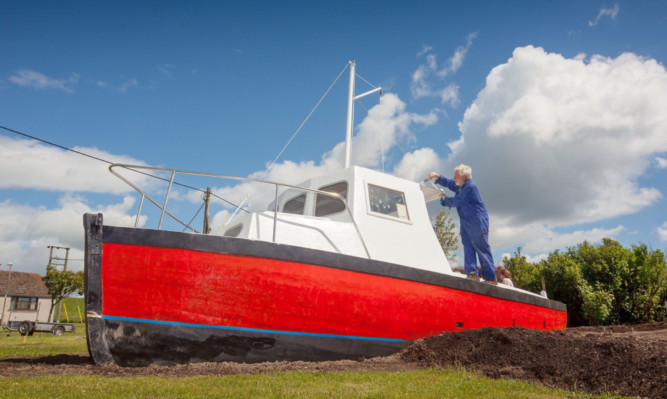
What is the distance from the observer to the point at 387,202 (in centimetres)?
724

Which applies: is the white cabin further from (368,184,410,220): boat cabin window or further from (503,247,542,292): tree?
(503,247,542,292): tree

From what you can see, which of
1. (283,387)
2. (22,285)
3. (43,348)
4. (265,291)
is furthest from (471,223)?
(22,285)

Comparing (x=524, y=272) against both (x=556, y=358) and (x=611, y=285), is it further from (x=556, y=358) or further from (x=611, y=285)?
(x=556, y=358)

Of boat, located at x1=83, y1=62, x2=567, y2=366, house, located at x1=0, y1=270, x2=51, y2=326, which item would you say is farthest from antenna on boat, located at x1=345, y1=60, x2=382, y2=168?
house, located at x1=0, y1=270, x2=51, y2=326

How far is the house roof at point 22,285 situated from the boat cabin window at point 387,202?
45831 millimetres

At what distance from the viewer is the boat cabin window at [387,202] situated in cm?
705

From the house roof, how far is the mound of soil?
46972 millimetres

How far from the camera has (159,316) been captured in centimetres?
486

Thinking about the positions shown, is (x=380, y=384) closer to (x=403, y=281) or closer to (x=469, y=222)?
(x=403, y=281)

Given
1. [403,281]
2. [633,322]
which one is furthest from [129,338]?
[633,322]

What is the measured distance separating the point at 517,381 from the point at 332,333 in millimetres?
2193

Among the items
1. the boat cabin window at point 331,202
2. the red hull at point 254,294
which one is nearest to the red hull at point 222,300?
the red hull at point 254,294

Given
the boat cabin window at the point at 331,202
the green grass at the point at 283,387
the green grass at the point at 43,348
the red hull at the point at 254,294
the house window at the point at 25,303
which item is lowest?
the house window at the point at 25,303

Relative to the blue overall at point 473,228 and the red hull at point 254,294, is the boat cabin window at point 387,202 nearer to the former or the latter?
the blue overall at point 473,228
